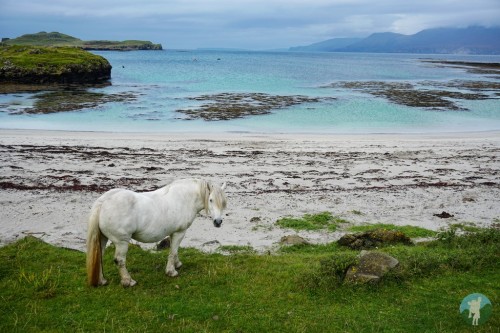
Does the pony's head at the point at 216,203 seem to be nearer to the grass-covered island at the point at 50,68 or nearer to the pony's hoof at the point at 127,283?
the pony's hoof at the point at 127,283

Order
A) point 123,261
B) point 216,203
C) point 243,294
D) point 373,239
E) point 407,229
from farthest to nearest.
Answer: point 407,229, point 373,239, point 216,203, point 123,261, point 243,294

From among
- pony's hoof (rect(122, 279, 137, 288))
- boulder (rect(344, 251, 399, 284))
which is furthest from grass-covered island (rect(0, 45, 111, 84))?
boulder (rect(344, 251, 399, 284))

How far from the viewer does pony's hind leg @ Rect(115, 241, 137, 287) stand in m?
7.46

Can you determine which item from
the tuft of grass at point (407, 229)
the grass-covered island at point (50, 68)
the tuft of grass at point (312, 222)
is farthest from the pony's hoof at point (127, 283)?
the grass-covered island at point (50, 68)

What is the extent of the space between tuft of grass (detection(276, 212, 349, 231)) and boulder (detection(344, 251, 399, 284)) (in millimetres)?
4803

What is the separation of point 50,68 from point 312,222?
69.8 metres

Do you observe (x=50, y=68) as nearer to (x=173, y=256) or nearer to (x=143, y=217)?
(x=173, y=256)

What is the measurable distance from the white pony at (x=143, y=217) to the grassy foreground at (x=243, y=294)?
53 cm

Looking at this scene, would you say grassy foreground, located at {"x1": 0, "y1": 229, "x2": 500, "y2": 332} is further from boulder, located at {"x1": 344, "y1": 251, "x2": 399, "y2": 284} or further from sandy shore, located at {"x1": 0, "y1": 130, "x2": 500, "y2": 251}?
sandy shore, located at {"x1": 0, "y1": 130, "x2": 500, "y2": 251}

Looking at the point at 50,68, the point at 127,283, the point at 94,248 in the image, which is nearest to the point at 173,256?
the point at 127,283

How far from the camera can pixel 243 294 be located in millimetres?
7480

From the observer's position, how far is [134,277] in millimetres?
8195

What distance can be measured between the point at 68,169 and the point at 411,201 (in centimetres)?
1602

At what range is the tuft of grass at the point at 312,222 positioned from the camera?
1308 centimetres
